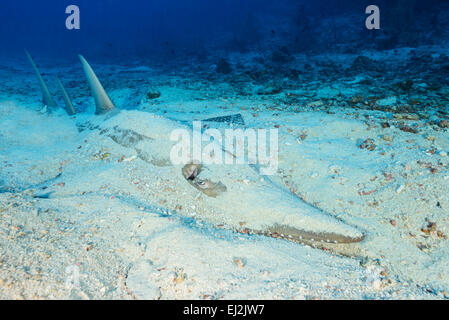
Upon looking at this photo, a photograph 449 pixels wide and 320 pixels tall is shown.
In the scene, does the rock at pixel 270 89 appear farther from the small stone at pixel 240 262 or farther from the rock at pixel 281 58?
the small stone at pixel 240 262

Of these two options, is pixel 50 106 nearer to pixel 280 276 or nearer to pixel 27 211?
pixel 27 211

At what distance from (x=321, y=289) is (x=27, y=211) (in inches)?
140

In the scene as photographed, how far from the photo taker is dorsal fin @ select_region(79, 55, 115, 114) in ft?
19.7

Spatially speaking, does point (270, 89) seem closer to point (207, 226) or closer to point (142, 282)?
point (207, 226)

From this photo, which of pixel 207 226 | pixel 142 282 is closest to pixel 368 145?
pixel 207 226

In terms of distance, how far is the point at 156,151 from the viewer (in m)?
4.36

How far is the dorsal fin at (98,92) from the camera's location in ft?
19.7

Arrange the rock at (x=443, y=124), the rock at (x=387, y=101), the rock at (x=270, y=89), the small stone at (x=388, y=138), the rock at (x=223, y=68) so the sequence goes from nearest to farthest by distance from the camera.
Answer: the small stone at (x=388, y=138), the rock at (x=443, y=124), the rock at (x=387, y=101), the rock at (x=270, y=89), the rock at (x=223, y=68)

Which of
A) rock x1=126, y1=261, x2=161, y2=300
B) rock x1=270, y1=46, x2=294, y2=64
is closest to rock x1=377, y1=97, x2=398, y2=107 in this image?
rock x1=126, y1=261, x2=161, y2=300

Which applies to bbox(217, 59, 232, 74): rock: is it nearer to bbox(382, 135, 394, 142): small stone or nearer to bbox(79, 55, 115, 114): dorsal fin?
bbox(79, 55, 115, 114): dorsal fin

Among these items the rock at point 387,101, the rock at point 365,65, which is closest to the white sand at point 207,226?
the rock at point 387,101

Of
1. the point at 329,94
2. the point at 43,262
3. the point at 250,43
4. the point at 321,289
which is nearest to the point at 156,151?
the point at 43,262

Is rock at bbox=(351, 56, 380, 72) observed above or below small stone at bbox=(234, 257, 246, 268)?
above
